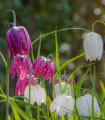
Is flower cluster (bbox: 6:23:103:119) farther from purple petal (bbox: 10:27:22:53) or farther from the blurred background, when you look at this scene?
the blurred background

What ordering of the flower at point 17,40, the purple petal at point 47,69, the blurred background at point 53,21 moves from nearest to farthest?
the flower at point 17,40
the purple petal at point 47,69
the blurred background at point 53,21

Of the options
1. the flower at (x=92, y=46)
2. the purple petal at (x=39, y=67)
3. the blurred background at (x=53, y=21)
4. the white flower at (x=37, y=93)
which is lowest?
the white flower at (x=37, y=93)

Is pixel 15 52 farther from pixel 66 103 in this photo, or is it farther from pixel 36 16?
pixel 36 16

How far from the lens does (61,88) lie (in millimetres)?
1061

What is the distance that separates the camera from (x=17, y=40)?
981 millimetres

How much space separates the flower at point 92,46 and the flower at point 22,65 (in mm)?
183

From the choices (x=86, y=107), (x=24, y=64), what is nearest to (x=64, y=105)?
(x=86, y=107)

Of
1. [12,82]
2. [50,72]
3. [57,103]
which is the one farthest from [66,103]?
[12,82]

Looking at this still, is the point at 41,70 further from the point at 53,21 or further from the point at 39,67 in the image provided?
the point at 53,21

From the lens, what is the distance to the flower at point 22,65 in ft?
3.31

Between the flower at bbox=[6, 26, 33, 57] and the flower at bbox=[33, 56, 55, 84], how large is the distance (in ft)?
0.26

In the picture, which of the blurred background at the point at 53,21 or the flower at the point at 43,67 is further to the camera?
the blurred background at the point at 53,21

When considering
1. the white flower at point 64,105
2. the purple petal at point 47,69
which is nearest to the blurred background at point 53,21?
the purple petal at point 47,69

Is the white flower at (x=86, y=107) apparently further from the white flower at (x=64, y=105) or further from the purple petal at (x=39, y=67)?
Result: the purple petal at (x=39, y=67)
